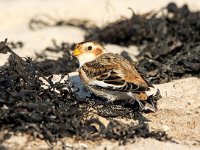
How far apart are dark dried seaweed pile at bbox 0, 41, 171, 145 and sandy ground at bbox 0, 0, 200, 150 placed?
0.09 metres

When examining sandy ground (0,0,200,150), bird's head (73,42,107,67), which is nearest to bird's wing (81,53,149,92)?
bird's head (73,42,107,67)

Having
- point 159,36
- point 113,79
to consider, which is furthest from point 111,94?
point 159,36

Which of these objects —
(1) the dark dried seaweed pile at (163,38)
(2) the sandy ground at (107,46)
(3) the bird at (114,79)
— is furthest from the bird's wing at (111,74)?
(1) the dark dried seaweed pile at (163,38)

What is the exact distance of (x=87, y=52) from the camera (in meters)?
7.30

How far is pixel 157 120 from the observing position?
6.51m

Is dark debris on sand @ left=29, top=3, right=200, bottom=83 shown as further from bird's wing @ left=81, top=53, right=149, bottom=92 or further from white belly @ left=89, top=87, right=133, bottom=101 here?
white belly @ left=89, top=87, right=133, bottom=101

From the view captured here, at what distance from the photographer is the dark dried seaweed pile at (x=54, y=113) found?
5793 millimetres

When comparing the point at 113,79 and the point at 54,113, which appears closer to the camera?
the point at 54,113

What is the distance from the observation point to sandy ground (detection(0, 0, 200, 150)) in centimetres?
582

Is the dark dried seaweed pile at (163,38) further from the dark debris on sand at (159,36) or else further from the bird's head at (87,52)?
the bird's head at (87,52)

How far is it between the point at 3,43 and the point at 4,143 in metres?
1.45

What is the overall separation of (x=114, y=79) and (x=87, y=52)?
843mm

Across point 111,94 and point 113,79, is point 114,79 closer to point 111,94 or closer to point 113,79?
point 113,79

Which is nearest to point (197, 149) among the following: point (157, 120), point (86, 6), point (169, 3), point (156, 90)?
point (157, 120)
